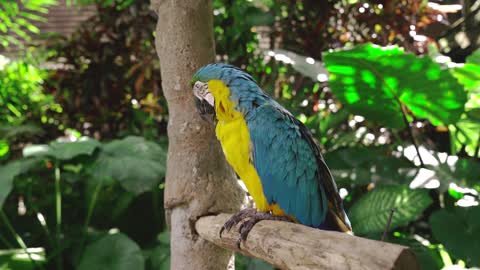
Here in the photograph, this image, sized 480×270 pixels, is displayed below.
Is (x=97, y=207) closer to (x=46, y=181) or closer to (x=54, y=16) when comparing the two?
(x=46, y=181)

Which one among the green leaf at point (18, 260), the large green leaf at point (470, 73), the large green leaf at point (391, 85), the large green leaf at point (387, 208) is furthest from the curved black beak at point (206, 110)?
the green leaf at point (18, 260)

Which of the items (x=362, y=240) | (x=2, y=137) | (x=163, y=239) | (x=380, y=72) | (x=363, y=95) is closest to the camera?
(x=362, y=240)

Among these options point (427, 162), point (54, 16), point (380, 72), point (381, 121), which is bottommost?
point (427, 162)

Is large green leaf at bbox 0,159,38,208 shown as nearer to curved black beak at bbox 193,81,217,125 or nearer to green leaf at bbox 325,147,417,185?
curved black beak at bbox 193,81,217,125

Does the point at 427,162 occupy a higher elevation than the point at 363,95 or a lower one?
lower

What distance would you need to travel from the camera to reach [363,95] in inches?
48.3

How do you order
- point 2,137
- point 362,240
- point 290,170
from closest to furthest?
point 362,240 < point 290,170 < point 2,137

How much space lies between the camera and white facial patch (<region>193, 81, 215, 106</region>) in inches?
32.3

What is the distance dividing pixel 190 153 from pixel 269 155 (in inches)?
9.9

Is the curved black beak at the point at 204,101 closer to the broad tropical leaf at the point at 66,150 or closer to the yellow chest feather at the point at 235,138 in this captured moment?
the yellow chest feather at the point at 235,138

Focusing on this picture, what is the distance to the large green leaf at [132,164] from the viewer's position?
1366 mm

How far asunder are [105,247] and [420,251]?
886 millimetres

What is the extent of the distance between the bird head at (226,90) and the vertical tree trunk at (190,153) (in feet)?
0.45

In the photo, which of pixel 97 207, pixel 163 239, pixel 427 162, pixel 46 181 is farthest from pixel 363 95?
pixel 46 181
